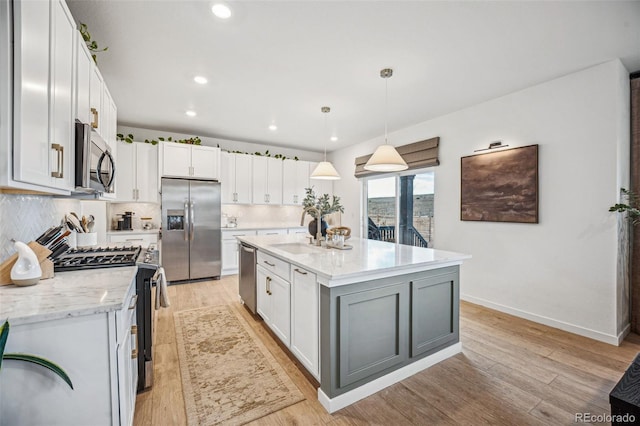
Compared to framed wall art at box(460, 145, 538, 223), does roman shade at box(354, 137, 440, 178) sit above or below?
above

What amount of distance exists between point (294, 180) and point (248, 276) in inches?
126

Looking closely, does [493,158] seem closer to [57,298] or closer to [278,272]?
[278,272]

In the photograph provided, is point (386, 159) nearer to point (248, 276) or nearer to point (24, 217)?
point (248, 276)

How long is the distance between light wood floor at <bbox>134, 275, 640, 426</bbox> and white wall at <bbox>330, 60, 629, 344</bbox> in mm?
381

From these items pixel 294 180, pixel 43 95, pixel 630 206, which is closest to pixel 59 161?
pixel 43 95

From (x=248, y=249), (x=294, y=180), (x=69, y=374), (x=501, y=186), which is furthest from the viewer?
(x=294, y=180)

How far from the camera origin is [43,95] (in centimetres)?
126

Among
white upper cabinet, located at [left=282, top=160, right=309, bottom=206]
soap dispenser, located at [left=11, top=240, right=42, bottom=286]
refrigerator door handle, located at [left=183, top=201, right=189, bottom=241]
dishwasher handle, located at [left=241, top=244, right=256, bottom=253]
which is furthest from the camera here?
white upper cabinet, located at [left=282, top=160, right=309, bottom=206]

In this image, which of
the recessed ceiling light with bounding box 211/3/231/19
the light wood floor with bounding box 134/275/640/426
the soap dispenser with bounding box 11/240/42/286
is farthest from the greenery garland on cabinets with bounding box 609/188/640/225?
the soap dispenser with bounding box 11/240/42/286

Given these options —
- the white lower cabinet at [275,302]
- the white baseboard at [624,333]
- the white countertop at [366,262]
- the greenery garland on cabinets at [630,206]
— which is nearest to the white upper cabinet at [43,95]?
the white countertop at [366,262]

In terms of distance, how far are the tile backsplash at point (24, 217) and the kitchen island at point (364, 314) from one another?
5.40ft

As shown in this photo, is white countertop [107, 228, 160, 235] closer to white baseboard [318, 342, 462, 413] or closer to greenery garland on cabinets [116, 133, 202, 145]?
greenery garland on cabinets [116, 133, 202, 145]

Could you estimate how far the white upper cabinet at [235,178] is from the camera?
5.34 metres

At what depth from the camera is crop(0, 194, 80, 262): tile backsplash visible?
5.04 ft
